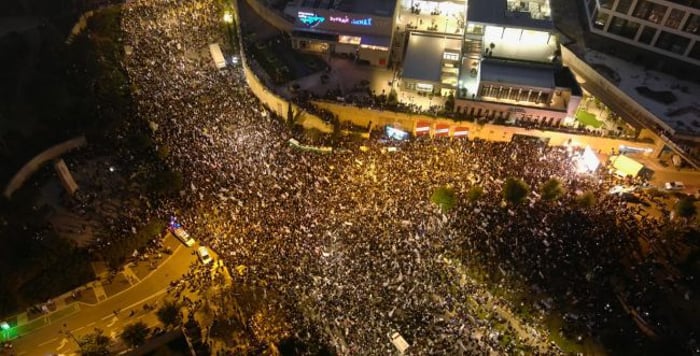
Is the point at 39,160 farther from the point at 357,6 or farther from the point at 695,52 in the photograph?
the point at 695,52

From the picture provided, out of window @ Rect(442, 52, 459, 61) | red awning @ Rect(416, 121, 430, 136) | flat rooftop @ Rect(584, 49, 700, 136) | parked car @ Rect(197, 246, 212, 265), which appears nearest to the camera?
parked car @ Rect(197, 246, 212, 265)

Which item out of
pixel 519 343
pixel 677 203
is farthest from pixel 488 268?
pixel 677 203

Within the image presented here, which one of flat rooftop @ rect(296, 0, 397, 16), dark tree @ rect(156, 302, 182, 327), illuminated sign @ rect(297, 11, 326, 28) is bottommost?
dark tree @ rect(156, 302, 182, 327)

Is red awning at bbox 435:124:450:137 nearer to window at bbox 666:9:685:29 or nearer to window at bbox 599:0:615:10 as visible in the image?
window at bbox 599:0:615:10

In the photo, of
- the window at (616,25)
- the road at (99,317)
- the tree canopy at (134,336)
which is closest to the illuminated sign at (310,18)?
the road at (99,317)

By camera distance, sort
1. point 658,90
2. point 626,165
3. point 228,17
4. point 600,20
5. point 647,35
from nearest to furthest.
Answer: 1. point 626,165
2. point 658,90
3. point 647,35
4. point 600,20
5. point 228,17

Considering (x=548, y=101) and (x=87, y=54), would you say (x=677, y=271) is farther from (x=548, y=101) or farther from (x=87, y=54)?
(x=87, y=54)

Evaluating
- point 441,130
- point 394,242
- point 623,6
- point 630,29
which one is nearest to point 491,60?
point 441,130

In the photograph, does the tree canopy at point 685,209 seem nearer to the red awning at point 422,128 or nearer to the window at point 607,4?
the red awning at point 422,128

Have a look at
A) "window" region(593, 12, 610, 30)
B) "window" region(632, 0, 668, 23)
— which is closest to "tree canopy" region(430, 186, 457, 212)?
"window" region(593, 12, 610, 30)
